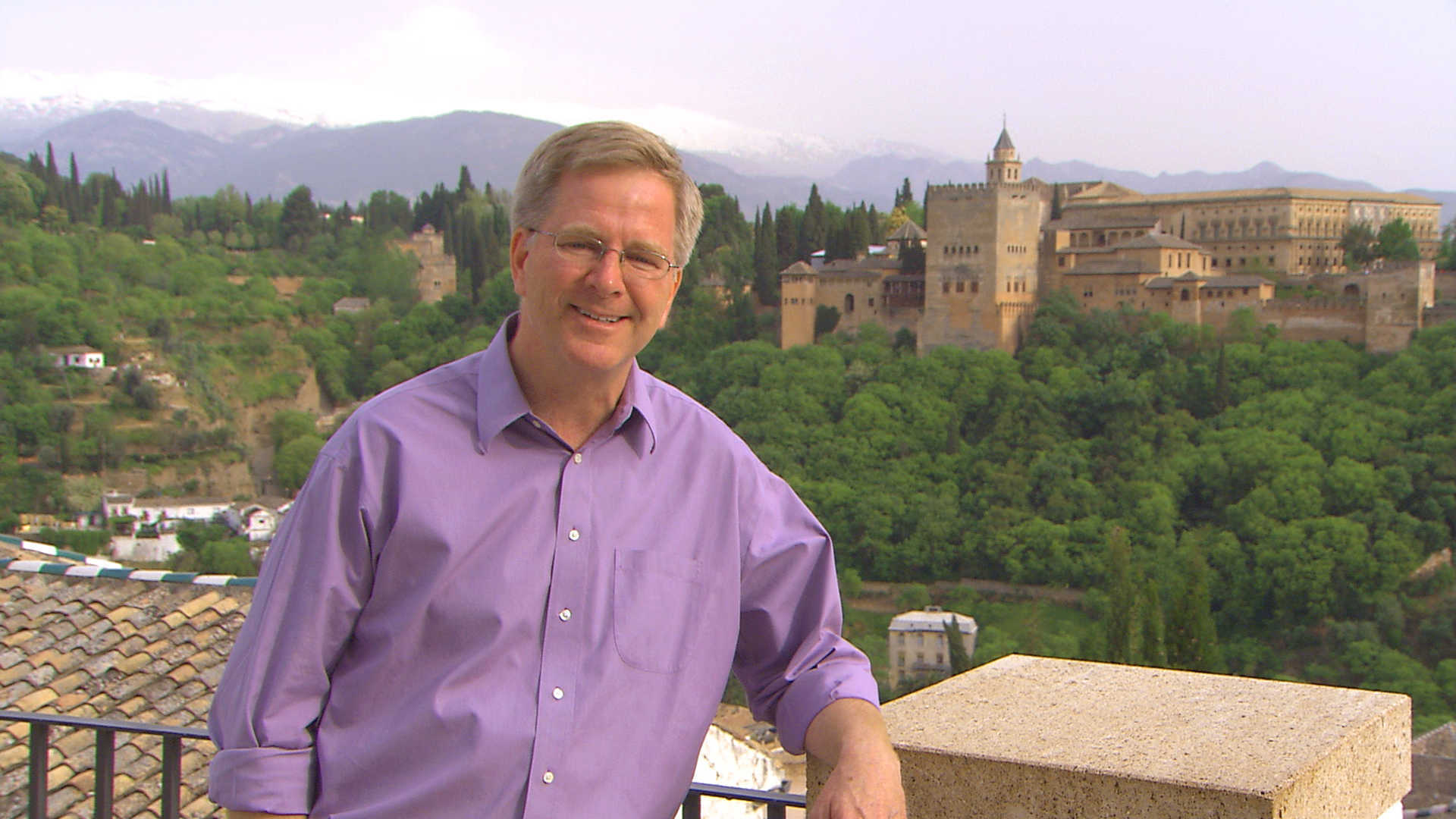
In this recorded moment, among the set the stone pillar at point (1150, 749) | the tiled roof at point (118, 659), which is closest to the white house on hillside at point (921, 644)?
the tiled roof at point (118, 659)

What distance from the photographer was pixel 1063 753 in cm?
188

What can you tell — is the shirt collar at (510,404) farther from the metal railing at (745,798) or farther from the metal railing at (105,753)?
the metal railing at (105,753)

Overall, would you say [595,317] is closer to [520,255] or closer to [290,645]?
[520,255]

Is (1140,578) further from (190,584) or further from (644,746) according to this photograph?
(644,746)

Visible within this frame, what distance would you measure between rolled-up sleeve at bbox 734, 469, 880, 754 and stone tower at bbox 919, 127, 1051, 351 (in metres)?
35.3

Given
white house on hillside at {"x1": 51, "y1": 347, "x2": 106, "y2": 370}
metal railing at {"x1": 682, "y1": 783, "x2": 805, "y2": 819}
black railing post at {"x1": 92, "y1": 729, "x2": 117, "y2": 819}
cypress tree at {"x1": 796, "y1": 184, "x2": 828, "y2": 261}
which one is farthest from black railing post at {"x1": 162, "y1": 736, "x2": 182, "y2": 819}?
white house on hillside at {"x1": 51, "y1": 347, "x2": 106, "y2": 370}

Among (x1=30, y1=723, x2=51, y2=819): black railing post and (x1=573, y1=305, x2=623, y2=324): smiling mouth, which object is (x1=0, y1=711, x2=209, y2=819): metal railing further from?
(x1=573, y1=305, x2=623, y2=324): smiling mouth

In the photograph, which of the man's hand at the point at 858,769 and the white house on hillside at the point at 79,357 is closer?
the man's hand at the point at 858,769

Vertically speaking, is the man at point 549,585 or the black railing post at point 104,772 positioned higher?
the man at point 549,585

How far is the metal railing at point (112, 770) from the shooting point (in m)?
2.14

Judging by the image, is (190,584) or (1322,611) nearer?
(190,584)

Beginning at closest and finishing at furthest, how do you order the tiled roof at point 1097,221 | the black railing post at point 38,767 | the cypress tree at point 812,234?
the black railing post at point 38,767 → the tiled roof at point 1097,221 → the cypress tree at point 812,234

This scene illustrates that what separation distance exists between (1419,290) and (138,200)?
53426mm

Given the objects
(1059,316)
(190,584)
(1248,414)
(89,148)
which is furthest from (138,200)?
(89,148)
